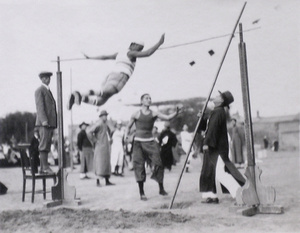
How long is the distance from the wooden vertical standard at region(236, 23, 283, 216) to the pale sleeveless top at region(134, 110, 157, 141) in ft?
4.68

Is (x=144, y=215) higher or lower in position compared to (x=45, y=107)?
lower

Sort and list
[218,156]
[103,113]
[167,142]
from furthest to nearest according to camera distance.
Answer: [167,142]
[103,113]
[218,156]

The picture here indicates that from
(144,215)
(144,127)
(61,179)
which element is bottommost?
(144,215)

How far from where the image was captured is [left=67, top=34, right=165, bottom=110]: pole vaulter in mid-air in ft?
18.2

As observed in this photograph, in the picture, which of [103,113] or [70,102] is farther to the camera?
[103,113]

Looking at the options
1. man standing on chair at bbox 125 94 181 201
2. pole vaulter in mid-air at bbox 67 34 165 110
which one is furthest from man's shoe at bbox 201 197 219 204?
pole vaulter in mid-air at bbox 67 34 165 110

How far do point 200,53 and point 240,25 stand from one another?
80 cm

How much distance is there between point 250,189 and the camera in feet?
15.7

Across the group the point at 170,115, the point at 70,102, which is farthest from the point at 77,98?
the point at 170,115

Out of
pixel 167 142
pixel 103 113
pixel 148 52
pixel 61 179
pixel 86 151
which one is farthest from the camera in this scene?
pixel 86 151

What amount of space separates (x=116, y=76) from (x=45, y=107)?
96 cm

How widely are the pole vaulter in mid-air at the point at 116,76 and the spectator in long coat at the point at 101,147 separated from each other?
2.12 m

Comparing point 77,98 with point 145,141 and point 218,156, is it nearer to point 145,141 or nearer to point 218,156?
point 145,141

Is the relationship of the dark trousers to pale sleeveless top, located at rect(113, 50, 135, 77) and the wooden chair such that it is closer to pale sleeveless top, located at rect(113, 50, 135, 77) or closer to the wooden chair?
pale sleeveless top, located at rect(113, 50, 135, 77)
